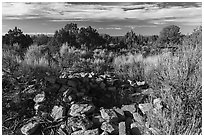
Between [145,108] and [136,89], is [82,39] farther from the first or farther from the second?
[145,108]

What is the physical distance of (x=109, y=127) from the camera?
5.13 m

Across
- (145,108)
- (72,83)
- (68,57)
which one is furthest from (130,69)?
(145,108)

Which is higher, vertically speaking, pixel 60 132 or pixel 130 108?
pixel 130 108

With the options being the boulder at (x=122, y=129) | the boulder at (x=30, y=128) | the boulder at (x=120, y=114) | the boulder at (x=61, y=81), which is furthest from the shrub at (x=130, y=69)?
the boulder at (x=30, y=128)

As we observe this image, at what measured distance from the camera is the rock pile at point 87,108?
513 centimetres

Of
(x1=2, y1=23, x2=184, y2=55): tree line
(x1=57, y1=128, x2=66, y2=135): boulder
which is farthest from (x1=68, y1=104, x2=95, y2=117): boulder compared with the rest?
(x1=2, y1=23, x2=184, y2=55): tree line

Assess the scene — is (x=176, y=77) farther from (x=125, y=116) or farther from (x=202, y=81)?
(x=125, y=116)

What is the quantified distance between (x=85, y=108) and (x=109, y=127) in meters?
0.84

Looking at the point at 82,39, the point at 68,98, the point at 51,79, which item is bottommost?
Answer: the point at 68,98

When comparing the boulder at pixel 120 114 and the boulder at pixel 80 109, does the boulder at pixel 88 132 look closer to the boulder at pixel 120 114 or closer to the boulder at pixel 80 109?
the boulder at pixel 80 109

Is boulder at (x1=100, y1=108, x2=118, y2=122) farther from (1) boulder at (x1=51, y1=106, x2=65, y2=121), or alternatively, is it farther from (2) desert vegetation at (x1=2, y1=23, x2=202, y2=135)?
(1) boulder at (x1=51, y1=106, x2=65, y2=121)

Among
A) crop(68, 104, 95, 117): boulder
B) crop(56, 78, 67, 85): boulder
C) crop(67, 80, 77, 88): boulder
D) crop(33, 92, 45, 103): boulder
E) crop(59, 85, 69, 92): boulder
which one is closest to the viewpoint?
crop(68, 104, 95, 117): boulder

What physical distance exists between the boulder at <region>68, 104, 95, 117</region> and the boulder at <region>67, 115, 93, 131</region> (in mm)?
175

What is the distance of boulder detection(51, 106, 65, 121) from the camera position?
215 inches
